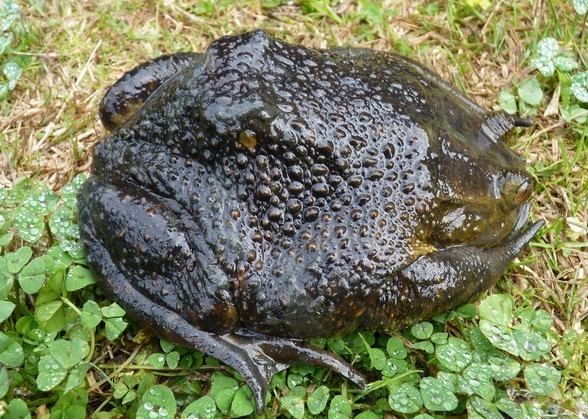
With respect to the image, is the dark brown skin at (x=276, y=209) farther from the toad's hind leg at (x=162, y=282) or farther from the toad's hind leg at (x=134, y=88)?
the toad's hind leg at (x=134, y=88)

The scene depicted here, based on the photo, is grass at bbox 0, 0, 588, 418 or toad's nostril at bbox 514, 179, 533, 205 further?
toad's nostril at bbox 514, 179, 533, 205

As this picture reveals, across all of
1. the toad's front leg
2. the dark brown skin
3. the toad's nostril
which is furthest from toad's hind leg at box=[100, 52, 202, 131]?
the toad's nostril

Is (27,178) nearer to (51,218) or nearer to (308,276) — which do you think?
(51,218)

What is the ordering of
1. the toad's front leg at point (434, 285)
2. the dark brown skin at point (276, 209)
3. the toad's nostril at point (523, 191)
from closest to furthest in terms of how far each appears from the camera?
1. the dark brown skin at point (276, 209)
2. the toad's front leg at point (434, 285)
3. the toad's nostril at point (523, 191)

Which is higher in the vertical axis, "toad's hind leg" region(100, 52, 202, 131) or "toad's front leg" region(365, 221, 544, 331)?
"toad's hind leg" region(100, 52, 202, 131)

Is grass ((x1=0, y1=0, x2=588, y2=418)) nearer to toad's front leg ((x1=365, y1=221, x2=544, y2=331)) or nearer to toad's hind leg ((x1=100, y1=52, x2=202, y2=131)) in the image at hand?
toad's front leg ((x1=365, y1=221, x2=544, y2=331))

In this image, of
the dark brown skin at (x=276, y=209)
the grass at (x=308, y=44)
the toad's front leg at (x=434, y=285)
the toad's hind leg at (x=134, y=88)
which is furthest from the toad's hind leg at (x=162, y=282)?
the toad's hind leg at (x=134, y=88)
